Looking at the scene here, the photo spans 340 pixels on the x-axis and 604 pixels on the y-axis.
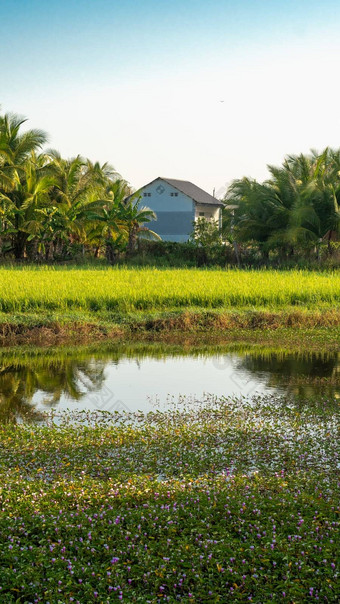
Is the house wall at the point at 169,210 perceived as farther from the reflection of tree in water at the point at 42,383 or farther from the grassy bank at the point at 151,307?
the reflection of tree in water at the point at 42,383

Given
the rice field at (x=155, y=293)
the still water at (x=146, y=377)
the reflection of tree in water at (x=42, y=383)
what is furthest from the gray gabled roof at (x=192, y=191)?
the reflection of tree in water at (x=42, y=383)

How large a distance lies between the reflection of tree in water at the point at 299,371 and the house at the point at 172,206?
35082 mm

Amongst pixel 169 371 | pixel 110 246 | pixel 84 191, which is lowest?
pixel 169 371

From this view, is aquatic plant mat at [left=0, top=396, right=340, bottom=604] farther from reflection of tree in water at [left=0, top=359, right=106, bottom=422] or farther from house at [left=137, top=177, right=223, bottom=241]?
house at [left=137, top=177, right=223, bottom=241]

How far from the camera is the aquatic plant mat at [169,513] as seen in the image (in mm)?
3828

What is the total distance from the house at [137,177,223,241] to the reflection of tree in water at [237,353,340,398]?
3508 centimetres

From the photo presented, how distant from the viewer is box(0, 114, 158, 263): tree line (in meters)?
28.8

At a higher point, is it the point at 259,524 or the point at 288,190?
the point at 288,190

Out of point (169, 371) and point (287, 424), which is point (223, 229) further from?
point (287, 424)

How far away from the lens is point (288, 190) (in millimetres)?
31031

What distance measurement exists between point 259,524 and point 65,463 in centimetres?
222

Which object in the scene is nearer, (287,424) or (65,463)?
(65,463)

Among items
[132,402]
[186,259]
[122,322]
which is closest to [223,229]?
[186,259]

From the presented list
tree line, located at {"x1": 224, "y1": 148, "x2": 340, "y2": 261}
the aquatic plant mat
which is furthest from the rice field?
tree line, located at {"x1": 224, "y1": 148, "x2": 340, "y2": 261}
